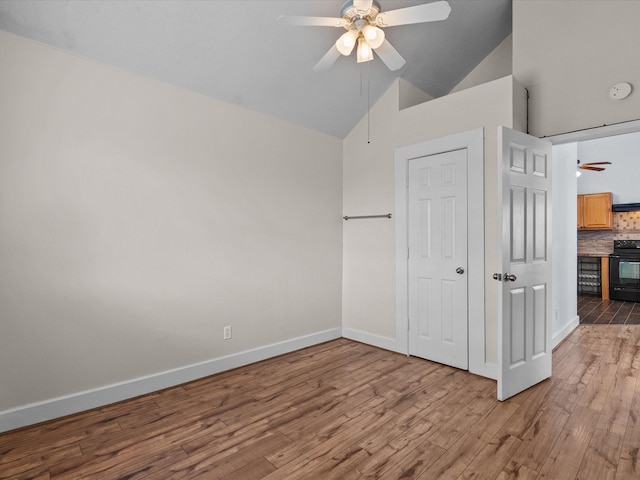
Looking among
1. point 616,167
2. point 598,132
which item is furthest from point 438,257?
point 616,167

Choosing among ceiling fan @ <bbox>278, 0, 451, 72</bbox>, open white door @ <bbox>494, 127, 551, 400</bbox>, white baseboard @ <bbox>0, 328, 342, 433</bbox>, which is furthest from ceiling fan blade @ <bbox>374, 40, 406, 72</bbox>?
white baseboard @ <bbox>0, 328, 342, 433</bbox>

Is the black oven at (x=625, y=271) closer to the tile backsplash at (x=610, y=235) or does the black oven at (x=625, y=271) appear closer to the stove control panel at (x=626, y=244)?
the stove control panel at (x=626, y=244)

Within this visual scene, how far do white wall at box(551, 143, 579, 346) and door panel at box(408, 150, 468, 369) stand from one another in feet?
4.82

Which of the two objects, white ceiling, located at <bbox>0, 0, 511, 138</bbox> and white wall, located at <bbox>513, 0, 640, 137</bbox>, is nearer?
white ceiling, located at <bbox>0, 0, 511, 138</bbox>

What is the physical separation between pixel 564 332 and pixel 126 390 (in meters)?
4.91

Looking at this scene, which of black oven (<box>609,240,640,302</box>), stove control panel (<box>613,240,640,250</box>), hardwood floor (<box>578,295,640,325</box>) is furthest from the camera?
stove control panel (<box>613,240,640,250</box>)

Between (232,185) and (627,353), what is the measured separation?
454 cm

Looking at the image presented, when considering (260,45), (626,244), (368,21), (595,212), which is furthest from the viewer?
(595,212)

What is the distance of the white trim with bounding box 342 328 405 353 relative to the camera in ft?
12.3

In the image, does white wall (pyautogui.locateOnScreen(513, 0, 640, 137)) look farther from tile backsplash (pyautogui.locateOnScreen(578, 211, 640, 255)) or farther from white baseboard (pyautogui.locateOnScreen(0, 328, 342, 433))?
tile backsplash (pyautogui.locateOnScreen(578, 211, 640, 255))

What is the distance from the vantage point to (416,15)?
2.11 m

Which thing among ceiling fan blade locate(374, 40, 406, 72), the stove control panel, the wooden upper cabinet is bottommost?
the stove control panel

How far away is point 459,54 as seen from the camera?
381 cm

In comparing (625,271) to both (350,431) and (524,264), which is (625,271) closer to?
(524,264)
